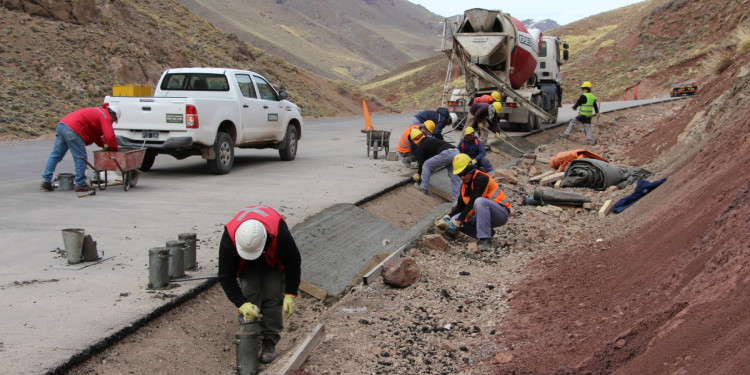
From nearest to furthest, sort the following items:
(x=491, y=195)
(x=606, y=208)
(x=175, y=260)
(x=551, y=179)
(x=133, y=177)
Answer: (x=175, y=260)
(x=491, y=195)
(x=606, y=208)
(x=133, y=177)
(x=551, y=179)

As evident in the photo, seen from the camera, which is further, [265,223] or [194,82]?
[194,82]

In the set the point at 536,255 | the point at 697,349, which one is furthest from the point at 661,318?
the point at 536,255

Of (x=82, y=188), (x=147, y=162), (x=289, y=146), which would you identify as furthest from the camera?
(x=289, y=146)

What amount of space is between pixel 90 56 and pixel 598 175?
25.5 meters

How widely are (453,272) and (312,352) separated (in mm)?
2875

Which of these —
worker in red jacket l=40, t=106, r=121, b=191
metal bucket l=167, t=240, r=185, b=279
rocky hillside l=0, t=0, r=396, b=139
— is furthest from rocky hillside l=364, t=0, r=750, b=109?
metal bucket l=167, t=240, r=185, b=279

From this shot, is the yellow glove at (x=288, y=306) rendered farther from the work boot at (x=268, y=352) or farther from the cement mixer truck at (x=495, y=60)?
the cement mixer truck at (x=495, y=60)

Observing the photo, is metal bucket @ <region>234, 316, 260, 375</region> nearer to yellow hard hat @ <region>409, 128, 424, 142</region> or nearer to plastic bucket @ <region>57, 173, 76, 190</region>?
plastic bucket @ <region>57, 173, 76, 190</region>

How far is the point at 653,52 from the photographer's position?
2084 inches

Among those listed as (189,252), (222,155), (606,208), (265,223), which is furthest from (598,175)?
(265,223)

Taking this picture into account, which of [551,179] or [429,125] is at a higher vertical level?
[429,125]

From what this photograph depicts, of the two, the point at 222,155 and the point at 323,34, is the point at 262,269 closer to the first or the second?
the point at 222,155

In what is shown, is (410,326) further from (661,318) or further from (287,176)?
(287,176)

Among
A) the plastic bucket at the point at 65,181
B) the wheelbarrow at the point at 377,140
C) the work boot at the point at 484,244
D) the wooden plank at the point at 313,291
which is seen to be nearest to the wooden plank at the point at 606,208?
the work boot at the point at 484,244
